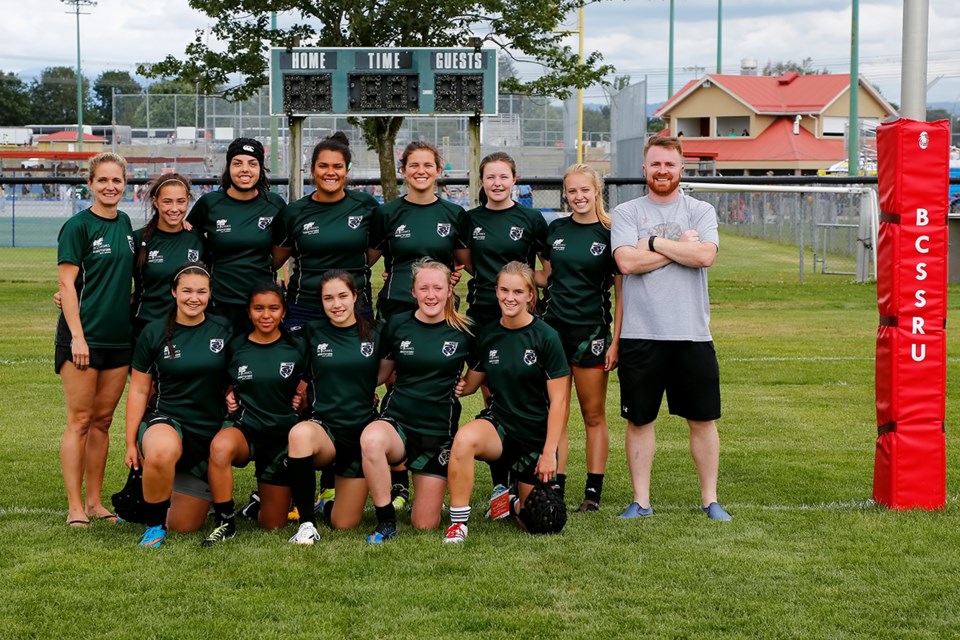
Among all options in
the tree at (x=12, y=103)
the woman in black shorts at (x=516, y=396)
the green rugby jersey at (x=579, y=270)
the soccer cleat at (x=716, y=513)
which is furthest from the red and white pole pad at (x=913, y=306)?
the tree at (x=12, y=103)

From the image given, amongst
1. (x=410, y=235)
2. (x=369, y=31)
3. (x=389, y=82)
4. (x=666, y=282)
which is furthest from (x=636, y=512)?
(x=369, y=31)

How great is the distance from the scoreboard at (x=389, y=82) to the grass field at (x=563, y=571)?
215 inches

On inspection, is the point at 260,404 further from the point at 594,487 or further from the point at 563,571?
the point at 594,487

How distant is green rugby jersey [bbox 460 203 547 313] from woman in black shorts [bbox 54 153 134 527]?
163 cm

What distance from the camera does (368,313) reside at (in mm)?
5926

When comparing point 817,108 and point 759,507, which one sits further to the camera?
point 817,108

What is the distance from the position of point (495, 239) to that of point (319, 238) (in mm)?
849

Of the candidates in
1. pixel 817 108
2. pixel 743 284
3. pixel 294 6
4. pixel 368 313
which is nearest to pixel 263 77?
pixel 294 6

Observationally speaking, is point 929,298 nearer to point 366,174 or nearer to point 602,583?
point 602,583

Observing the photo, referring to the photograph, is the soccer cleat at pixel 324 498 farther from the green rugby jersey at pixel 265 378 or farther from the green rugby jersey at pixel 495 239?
the green rugby jersey at pixel 495 239

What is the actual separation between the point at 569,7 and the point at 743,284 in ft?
16.3

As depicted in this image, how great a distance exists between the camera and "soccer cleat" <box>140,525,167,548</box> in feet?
17.8

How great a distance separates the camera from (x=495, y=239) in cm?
600

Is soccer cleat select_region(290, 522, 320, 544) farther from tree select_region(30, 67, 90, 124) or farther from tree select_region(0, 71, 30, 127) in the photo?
tree select_region(30, 67, 90, 124)
